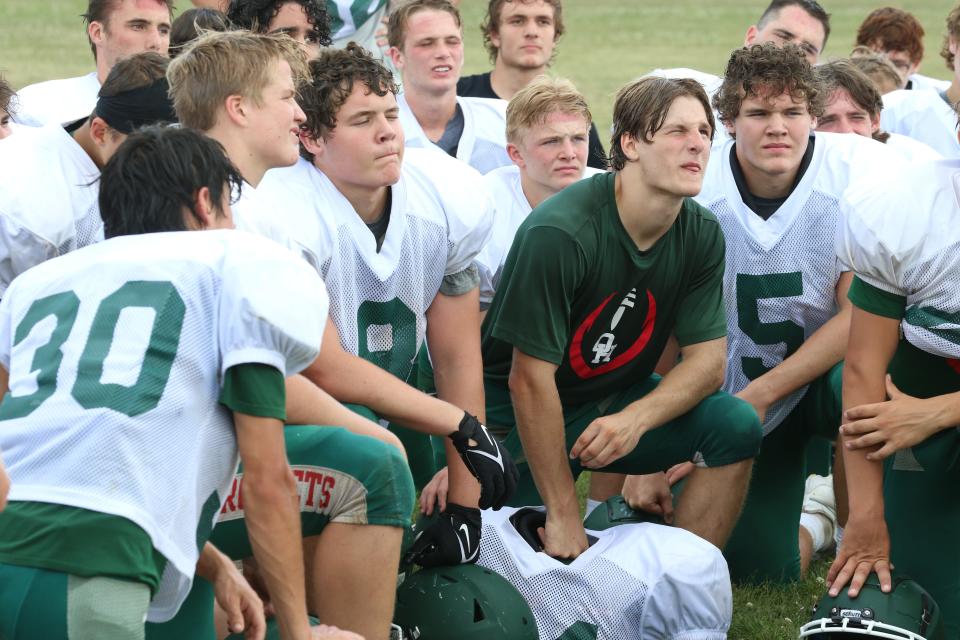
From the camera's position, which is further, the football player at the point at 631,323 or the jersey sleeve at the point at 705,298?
the jersey sleeve at the point at 705,298

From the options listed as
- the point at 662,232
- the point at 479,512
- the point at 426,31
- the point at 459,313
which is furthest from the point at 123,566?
the point at 426,31

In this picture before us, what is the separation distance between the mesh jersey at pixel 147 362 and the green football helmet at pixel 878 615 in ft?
5.07

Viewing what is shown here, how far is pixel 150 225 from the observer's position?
272cm

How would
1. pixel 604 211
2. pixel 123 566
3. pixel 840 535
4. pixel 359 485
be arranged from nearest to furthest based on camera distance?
pixel 123 566
pixel 359 485
pixel 604 211
pixel 840 535

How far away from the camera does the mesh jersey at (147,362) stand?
96.5 inches

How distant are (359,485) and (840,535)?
2082 mm

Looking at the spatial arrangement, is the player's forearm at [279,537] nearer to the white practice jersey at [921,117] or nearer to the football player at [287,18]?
the football player at [287,18]

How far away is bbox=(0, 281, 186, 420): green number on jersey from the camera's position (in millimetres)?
2465

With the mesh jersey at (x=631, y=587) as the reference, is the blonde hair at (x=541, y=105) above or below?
above

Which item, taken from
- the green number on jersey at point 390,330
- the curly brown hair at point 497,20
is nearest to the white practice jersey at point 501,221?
the green number on jersey at point 390,330

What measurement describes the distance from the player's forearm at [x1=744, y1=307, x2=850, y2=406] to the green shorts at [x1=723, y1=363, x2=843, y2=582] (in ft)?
0.17

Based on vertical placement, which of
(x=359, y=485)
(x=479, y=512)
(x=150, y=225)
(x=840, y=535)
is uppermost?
(x=150, y=225)

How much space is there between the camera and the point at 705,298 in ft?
13.4

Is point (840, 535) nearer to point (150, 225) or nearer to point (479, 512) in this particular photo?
point (479, 512)
